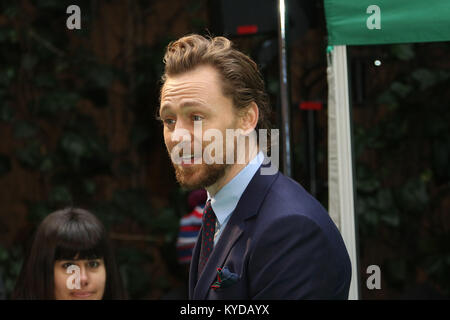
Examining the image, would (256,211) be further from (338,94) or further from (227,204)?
A: (338,94)

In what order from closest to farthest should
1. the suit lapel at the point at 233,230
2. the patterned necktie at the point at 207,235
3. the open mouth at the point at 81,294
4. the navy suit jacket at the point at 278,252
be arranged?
the navy suit jacket at the point at 278,252
the suit lapel at the point at 233,230
the patterned necktie at the point at 207,235
the open mouth at the point at 81,294

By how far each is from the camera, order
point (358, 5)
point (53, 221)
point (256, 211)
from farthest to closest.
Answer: point (53, 221) < point (358, 5) < point (256, 211)

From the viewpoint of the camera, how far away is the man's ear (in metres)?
1.49

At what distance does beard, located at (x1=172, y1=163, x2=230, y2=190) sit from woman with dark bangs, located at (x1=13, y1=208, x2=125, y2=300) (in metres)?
1.00

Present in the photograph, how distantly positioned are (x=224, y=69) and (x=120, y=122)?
145 inches

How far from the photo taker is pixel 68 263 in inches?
88.7

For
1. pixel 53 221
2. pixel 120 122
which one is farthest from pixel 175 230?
pixel 53 221

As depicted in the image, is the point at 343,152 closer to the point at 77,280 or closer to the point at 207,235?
the point at 207,235

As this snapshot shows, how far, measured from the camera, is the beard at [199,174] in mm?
1385

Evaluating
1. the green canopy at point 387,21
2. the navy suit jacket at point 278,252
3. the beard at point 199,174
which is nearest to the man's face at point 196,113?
the beard at point 199,174

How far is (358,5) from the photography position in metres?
2.17

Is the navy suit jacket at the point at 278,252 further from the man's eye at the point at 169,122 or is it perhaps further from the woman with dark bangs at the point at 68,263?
the woman with dark bangs at the point at 68,263

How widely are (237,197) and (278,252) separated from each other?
0.72 feet

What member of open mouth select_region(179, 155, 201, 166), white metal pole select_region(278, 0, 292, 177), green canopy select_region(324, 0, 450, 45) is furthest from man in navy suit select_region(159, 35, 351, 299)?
white metal pole select_region(278, 0, 292, 177)
